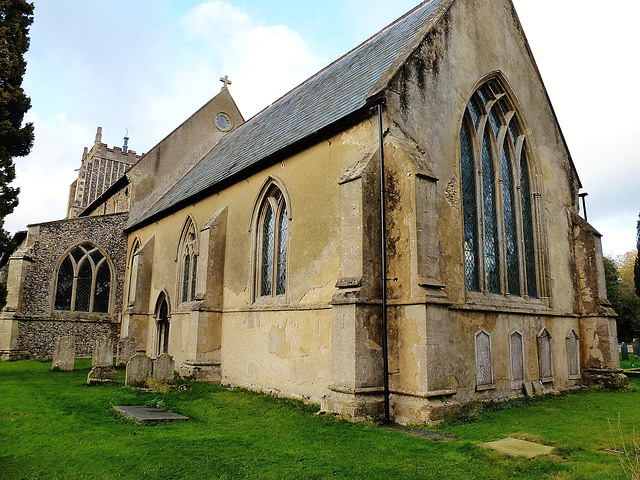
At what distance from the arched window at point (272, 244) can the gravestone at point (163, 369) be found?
9.37 ft

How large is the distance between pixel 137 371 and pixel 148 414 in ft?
12.9

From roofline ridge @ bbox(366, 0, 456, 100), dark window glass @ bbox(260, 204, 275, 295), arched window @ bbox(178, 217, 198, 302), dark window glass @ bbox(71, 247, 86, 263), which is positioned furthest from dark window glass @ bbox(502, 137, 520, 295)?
dark window glass @ bbox(71, 247, 86, 263)

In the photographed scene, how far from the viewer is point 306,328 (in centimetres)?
1039

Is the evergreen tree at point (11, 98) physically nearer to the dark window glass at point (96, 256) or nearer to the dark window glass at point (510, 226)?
the dark window glass at point (96, 256)

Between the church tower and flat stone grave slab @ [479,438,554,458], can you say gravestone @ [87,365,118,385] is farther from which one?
the church tower

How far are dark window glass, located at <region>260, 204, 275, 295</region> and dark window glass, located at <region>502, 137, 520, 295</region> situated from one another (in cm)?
609

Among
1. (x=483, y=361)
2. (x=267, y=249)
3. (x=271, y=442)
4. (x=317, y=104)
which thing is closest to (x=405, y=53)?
(x=317, y=104)

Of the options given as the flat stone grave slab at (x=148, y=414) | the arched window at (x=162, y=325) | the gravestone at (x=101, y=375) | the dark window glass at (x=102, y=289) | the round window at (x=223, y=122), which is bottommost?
the flat stone grave slab at (x=148, y=414)

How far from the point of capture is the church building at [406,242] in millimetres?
8609

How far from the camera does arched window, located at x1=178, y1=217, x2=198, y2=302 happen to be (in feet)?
53.5

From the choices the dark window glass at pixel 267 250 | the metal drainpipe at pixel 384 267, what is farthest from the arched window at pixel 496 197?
→ the dark window glass at pixel 267 250

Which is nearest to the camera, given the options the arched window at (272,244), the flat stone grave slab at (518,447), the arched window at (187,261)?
the flat stone grave slab at (518,447)

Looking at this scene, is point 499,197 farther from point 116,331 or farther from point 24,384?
point 116,331

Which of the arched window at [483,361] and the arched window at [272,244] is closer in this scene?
the arched window at [483,361]
